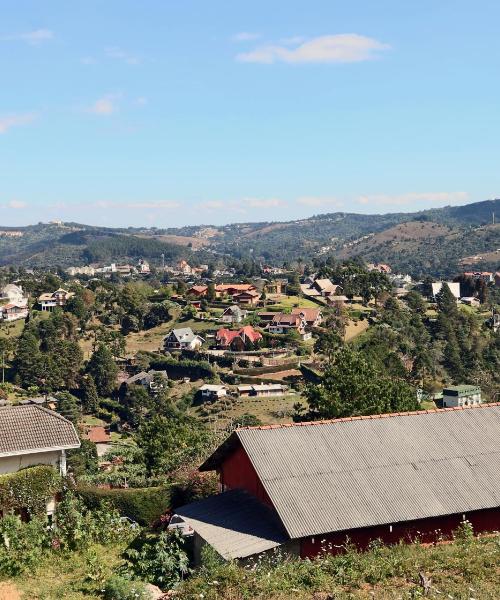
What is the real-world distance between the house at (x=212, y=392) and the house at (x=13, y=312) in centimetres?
4344

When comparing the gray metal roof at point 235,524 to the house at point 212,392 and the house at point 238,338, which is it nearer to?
the house at point 212,392

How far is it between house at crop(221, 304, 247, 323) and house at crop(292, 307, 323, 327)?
756 cm

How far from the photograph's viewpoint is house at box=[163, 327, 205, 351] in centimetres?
8494

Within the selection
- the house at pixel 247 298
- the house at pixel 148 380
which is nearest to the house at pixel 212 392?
the house at pixel 148 380

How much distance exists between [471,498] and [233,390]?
5557cm

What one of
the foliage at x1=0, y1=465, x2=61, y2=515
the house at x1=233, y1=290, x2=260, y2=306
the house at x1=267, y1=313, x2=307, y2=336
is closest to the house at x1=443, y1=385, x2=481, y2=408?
the house at x1=267, y1=313, x2=307, y2=336

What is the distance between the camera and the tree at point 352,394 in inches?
1076

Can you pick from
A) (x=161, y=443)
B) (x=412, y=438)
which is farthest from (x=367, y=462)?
(x=161, y=443)

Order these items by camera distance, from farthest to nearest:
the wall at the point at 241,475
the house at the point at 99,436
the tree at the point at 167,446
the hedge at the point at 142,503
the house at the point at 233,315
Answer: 1. the house at the point at 233,315
2. the house at the point at 99,436
3. the tree at the point at 167,446
4. the hedge at the point at 142,503
5. the wall at the point at 241,475

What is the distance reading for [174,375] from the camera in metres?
81.8

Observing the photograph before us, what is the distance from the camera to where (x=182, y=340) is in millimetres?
85500

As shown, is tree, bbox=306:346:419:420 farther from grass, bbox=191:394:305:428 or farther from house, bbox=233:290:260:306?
house, bbox=233:290:260:306

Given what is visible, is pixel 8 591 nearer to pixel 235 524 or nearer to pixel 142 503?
pixel 235 524

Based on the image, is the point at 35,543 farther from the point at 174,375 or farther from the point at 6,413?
the point at 174,375
